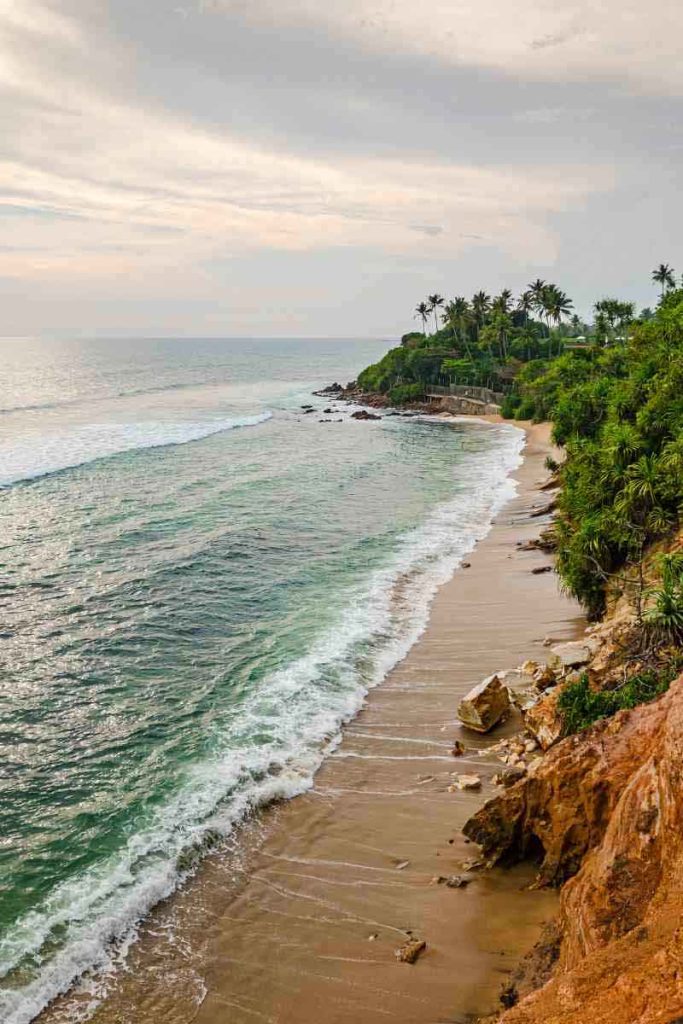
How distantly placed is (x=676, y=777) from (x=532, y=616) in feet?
61.4

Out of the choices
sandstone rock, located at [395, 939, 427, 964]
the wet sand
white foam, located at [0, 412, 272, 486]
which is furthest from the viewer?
white foam, located at [0, 412, 272, 486]

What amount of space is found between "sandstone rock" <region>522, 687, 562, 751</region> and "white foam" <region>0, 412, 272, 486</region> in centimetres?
4692

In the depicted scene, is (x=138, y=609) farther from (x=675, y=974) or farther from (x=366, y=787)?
(x=675, y=974)

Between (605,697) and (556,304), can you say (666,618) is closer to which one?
(605,697)

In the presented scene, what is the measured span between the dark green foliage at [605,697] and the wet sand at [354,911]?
276 cm

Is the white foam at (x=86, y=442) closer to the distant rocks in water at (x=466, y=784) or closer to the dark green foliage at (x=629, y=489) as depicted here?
the dark green foliage at (x=629, y=489)

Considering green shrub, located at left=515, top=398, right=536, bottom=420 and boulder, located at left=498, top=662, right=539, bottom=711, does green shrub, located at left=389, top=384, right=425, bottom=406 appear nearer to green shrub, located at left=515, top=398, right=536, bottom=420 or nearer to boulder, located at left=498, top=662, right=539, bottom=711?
green shrub, located at left=515, top=398, right=536, bottom=420

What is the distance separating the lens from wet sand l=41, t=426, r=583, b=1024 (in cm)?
1139

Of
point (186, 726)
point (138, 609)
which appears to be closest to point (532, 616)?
point (186, 726)

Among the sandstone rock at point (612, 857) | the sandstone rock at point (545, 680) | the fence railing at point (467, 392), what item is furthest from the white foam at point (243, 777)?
the fence railing at point (467, 392)

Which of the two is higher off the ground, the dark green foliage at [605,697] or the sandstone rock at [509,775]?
the dark green foliage at [605,697]

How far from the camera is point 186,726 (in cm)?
2047

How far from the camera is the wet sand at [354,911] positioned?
11391 mm

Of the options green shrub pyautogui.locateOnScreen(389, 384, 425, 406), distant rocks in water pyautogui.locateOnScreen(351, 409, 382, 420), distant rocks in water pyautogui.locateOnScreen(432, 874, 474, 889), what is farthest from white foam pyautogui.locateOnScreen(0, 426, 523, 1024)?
green shrub pyautogui.locateOnScreen(389, 384, 425, 406)
